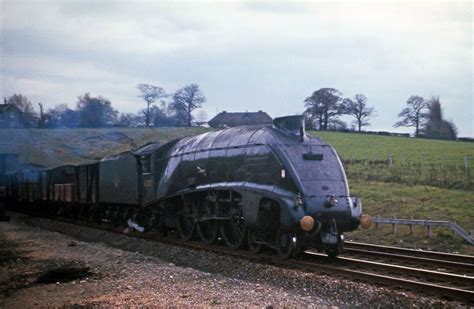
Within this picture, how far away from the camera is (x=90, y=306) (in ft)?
28.0

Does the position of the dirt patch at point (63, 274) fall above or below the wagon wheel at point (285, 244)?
below

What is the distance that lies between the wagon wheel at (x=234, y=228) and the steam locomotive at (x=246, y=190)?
1.1 inches

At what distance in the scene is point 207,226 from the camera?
16.5 metres

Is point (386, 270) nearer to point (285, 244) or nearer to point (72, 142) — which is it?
point (285, 244)

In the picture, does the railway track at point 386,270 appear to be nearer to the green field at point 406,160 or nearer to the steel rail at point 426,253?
the steel rail at point 426,253

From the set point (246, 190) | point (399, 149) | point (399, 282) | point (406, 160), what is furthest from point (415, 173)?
point (399, 282)

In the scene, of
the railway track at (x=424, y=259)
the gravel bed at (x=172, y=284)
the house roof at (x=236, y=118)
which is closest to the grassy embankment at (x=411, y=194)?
the railway track at (x=424, y=259)

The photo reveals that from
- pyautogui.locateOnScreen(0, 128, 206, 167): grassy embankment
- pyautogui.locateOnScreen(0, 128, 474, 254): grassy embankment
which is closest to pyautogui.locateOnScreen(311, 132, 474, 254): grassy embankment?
pyautogui.locateOnScreen(0, 128, 474, 254): grassy embankment

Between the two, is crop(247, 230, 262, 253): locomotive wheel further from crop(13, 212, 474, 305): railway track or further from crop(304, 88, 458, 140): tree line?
crop(304, 88, 458, 140): tree line

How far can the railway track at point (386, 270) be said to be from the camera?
9.07m

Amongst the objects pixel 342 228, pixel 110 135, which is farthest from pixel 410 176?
pixel 110 135

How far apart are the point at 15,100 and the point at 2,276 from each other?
21.8 metres

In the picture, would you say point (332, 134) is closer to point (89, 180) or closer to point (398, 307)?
point (89, 180)

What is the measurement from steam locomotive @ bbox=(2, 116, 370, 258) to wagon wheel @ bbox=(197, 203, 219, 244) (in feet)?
0.09
